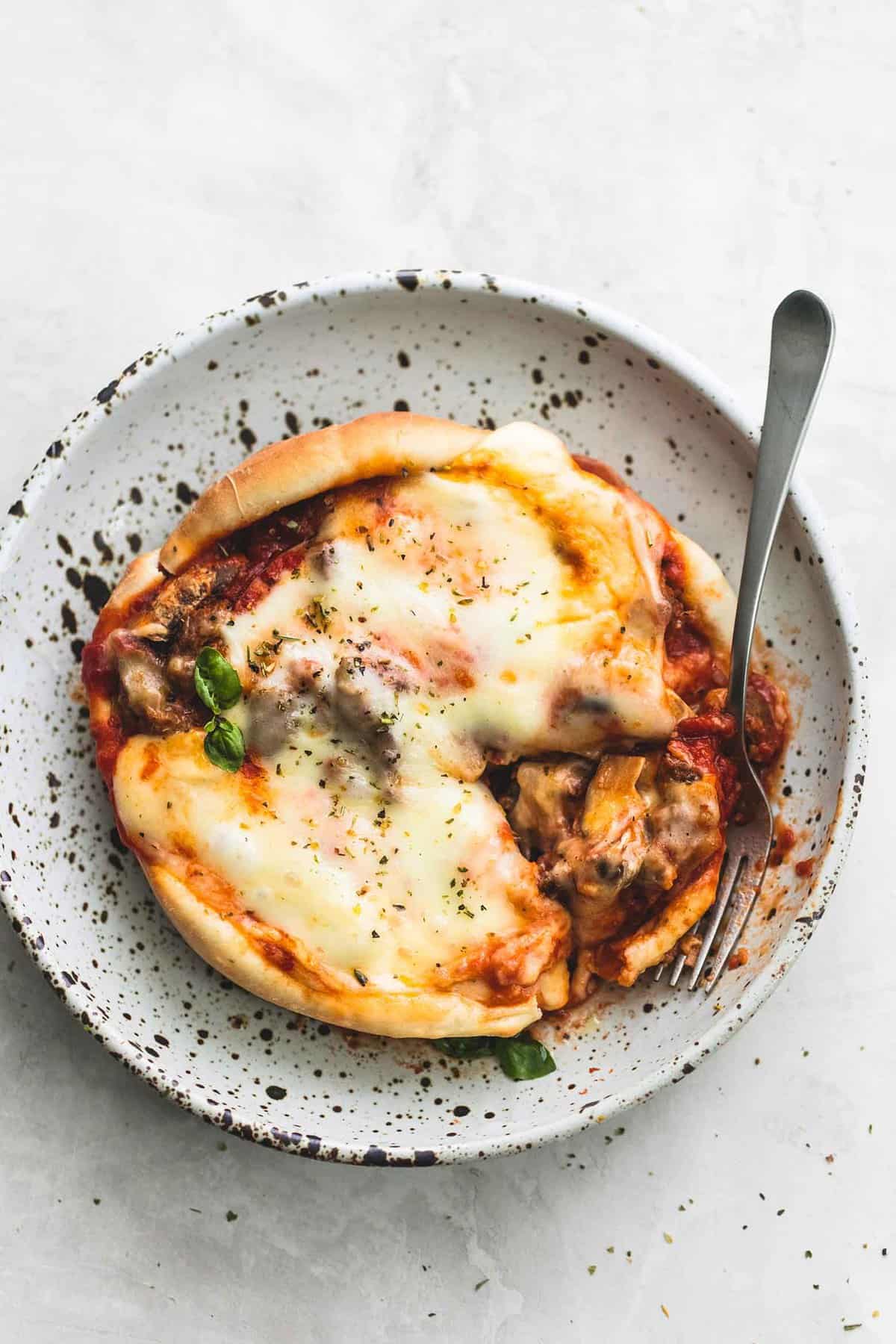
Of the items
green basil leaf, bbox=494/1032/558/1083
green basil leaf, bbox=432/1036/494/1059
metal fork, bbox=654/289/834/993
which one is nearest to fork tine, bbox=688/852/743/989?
metal fork, bbox=654/289/834/993

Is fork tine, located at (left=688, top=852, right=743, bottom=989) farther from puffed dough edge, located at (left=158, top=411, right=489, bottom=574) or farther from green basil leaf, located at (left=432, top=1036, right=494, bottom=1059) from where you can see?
puffed dough edge, located at (left=158, top=411, right=489, bottom=574)

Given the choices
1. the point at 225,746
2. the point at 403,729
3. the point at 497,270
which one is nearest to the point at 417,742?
the point at 403,729

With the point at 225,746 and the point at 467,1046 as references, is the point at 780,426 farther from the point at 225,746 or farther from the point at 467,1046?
the point at 467,1046

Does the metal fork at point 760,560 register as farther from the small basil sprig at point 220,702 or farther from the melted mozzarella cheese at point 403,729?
the small basil sprig at point 220,702

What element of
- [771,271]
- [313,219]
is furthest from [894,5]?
[313,219]

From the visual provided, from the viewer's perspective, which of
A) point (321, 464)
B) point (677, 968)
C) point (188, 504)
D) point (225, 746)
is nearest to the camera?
point (225, 746)
